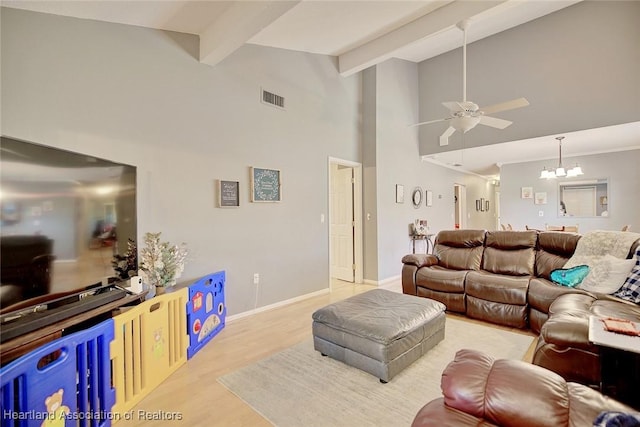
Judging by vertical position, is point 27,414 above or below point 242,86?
below

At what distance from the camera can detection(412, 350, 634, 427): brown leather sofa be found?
3.24 feet

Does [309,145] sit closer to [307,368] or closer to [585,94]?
[307,368]

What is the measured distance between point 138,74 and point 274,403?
119 inches

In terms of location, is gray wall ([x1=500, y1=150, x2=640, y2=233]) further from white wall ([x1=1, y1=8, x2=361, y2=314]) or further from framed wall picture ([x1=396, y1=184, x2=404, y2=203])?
white wall ([x1=1, y1=8, x2=361, y2=314])

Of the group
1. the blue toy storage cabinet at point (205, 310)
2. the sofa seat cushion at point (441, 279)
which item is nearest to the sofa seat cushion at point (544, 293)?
the sofa seat cushion at point (441, 279)

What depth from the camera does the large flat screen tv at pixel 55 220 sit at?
4.83ft

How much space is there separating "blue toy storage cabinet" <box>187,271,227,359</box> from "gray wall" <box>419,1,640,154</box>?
4.96 meters

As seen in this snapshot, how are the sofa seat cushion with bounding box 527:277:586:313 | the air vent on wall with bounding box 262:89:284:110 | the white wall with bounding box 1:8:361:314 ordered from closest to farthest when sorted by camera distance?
the white wall with bounding box 1:8:361:314, the sofa seat cushion with bounding box 527:277:586:313, the air vent on wall with bounding box 262:89:284:110

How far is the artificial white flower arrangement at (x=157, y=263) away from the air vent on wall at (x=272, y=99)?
2.24 meters

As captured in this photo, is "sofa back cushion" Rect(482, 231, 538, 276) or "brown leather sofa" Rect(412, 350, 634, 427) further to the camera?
"sofa back cushion" Rect(482, 231, 538, 276)

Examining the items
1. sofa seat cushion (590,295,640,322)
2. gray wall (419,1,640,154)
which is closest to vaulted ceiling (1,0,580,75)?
gray wall (419,1,640,154)

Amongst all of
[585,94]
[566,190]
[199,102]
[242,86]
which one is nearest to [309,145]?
[242,86]

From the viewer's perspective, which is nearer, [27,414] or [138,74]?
[27,414]

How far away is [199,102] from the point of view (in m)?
3.22
